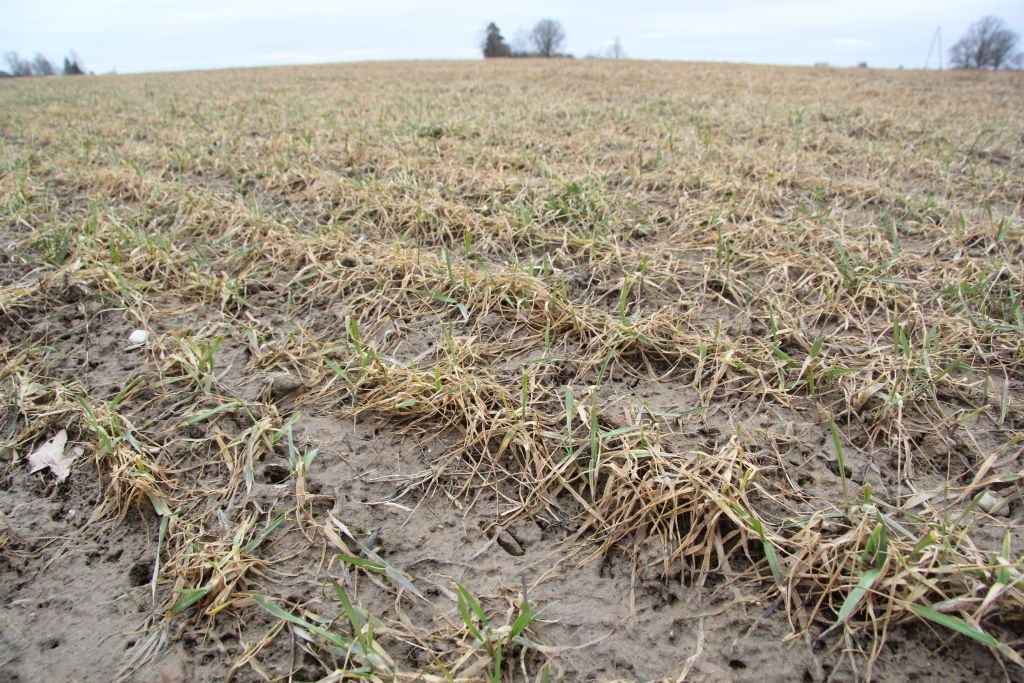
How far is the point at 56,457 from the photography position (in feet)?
4.75

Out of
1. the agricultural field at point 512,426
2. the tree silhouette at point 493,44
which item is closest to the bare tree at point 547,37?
the tree silhouette at point 493,44

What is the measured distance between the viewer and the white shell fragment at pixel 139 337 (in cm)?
180

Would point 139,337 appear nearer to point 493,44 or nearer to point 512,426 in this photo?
point 512,426

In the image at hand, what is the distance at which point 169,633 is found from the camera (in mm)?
1068

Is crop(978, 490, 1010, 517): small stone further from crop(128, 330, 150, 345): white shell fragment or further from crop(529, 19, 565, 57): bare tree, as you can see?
crop(529, 19, 565, 57): bare tree

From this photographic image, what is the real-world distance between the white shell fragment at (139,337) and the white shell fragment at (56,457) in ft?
1.29

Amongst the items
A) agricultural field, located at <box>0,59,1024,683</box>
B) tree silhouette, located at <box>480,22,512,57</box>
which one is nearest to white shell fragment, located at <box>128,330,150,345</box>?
agricultural field, located at <box>0,59,1024,683</box>

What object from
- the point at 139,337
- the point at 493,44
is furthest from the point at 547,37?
the point at 139,337

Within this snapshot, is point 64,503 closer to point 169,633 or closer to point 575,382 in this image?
point 169,633

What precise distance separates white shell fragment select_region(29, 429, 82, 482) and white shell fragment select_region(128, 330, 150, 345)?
39 cm

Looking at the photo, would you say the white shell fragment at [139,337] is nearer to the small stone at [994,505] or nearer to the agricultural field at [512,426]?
the agricultural field at [512,426]

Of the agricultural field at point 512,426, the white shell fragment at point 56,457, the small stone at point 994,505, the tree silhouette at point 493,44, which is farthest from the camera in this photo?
the tree silhouette at point 493,44

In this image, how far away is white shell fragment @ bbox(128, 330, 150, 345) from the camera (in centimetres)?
180

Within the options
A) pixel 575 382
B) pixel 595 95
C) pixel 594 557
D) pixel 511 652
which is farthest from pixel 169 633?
pixel 595 95
